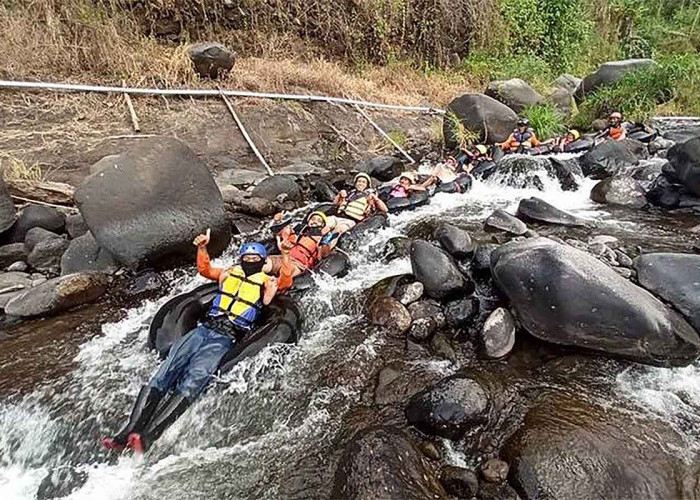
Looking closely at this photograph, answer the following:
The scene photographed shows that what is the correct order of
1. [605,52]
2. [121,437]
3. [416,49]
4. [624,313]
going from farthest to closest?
[605,52], [416,49], [624,313], [121,437]

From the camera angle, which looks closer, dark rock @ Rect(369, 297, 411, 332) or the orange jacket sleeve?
dark rock @ Rect(369, 297, 411, 332)

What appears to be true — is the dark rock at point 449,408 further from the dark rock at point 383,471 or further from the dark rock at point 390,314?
the dark rock at point 390,314

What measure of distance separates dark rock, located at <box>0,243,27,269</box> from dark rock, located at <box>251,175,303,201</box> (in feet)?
11.0

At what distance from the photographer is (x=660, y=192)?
25.8ft

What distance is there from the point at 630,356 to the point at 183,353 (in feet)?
12.2

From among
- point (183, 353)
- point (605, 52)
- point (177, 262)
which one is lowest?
point (605, 52)

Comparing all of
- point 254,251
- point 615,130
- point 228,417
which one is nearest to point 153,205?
point 254,251

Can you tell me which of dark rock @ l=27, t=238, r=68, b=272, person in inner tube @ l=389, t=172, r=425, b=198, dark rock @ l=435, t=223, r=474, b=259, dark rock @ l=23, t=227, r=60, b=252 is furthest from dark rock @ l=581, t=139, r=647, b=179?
dark rock @ l=23, t=227, r=60, b=252

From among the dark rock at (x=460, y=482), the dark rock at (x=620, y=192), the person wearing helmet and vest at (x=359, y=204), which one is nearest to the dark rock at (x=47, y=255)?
the person wearing helmet and vest at (x=359, y=204)

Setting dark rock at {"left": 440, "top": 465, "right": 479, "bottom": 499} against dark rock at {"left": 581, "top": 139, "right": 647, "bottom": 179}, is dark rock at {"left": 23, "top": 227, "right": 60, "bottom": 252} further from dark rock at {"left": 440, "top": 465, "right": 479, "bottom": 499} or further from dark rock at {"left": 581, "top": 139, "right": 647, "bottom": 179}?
dark rock at {"left": 581, "top": 139, "right": 647, "bottom": 179}

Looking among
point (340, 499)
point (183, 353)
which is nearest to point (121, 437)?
point (183, 353)

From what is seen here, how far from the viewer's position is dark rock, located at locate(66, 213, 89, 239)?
6504 mm

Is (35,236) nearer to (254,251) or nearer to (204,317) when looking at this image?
(204,317)

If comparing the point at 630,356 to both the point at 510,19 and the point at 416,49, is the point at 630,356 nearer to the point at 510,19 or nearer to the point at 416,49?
the point at 416,49
